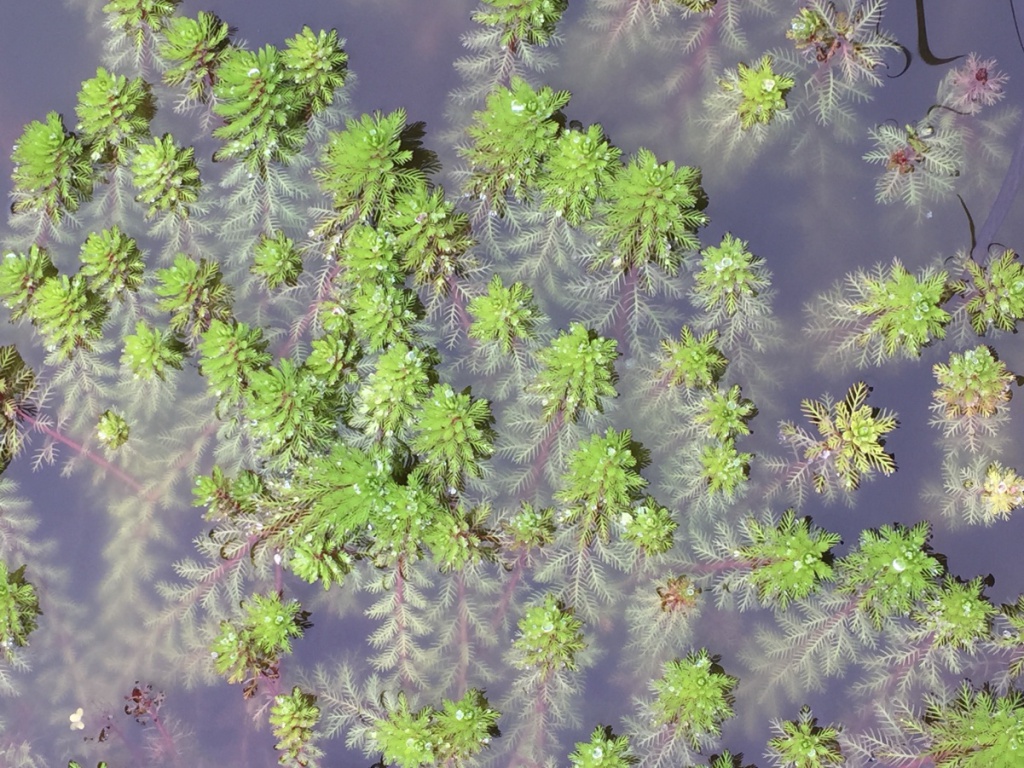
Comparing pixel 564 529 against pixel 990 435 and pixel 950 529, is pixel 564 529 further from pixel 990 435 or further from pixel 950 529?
pixel 990 435

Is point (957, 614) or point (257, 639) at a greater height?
point (957, 614)

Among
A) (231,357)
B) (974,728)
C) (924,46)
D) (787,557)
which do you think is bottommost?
(974,728)

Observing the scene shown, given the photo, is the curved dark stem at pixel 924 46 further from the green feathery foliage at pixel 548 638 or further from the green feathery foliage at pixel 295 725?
the green feathery foliage at pixel 295 725

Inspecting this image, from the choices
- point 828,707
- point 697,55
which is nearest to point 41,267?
point 697,55

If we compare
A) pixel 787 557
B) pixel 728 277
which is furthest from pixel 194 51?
pixel 787 557

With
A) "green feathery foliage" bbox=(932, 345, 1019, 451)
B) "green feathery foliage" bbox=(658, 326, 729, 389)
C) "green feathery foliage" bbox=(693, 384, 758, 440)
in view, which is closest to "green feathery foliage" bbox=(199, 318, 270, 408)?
"green feathery foliage" bbox=(658, 326, 729, 389)

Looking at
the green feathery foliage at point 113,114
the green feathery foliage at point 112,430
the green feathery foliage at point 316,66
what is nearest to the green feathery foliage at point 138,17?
the green feathery foliage at point 113,114

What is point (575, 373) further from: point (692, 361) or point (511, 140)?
point (511, 140)
